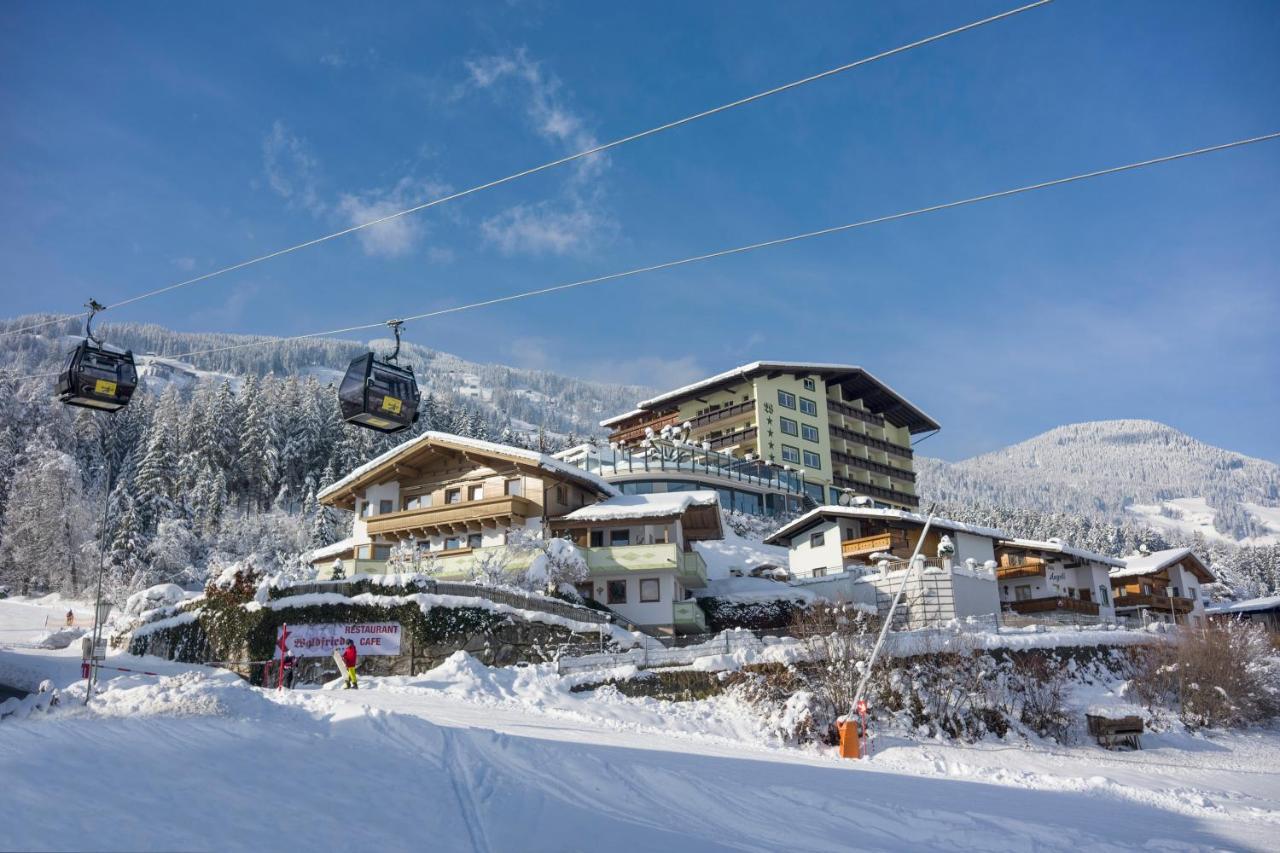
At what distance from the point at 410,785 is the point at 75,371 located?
13.7 metres

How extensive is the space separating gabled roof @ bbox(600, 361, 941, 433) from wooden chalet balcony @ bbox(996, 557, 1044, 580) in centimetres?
3341

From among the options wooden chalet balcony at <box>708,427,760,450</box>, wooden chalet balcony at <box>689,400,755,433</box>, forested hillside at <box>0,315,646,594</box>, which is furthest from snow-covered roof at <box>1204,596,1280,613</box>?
forested hillside at <box>0,315,646,594</box>

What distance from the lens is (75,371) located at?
20.2 metres

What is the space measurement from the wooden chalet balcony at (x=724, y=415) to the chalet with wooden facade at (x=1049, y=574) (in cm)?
3107

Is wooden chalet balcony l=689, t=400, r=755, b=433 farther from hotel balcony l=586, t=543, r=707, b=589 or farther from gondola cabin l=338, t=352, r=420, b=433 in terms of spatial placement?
gondola cabin l=338, t=352, r=420, b=433

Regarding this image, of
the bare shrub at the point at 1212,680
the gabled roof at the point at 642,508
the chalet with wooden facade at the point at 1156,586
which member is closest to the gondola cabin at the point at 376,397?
the gabled roof at the point at 642,508

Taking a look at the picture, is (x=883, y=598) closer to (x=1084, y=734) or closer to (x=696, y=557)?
(x=696, y=557)

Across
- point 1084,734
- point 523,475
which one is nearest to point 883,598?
point 1084,734

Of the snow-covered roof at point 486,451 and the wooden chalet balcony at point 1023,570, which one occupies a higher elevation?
the snow-covered roof at point 486,451

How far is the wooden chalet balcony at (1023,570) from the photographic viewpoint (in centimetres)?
5584

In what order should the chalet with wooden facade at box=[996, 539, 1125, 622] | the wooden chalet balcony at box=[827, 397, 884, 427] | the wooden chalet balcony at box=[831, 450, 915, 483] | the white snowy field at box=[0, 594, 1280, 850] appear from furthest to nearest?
the wooden chalet balcony at box=[827, 397, 884, 427] < the wooden chalet balcony at box=[831, 450, 915, 483] < the chalet with wooden facade at box=[996, 539, 1125, 622] < the white snowy field at box=[0, 594, 1280, 850]

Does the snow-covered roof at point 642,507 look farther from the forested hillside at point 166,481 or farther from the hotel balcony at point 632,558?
the forested hillside at point 166,481

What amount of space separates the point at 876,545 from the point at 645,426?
50374 mm

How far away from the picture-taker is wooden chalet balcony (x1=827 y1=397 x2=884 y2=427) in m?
94.2
